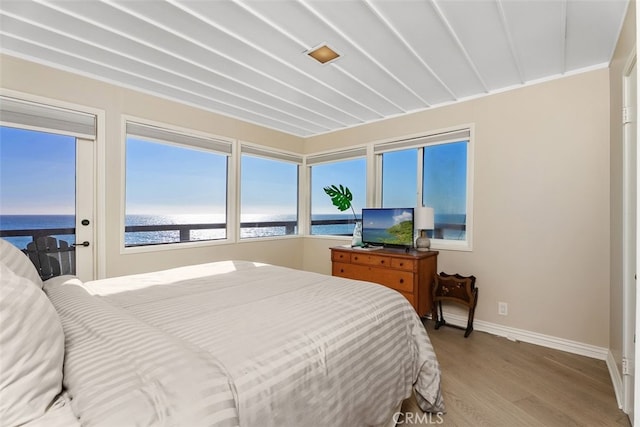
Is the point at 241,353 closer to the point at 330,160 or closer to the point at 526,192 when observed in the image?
the point at 526,192

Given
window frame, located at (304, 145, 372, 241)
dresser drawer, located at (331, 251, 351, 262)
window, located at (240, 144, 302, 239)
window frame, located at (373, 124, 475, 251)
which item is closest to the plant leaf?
window frame, located at (304, 145, 372, 241)

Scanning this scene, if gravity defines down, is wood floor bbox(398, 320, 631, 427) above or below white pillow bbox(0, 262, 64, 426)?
below

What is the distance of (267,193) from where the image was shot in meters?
4.57

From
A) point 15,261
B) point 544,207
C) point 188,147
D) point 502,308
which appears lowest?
point 502,308

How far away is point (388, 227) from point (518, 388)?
6.02 feet

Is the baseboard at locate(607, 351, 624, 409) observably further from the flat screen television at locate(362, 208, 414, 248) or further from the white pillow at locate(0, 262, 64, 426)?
the white pillow at locate(0, 262, 64, 426)

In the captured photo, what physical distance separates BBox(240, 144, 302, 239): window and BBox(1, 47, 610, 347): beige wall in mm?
964

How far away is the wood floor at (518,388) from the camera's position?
5.64 ft

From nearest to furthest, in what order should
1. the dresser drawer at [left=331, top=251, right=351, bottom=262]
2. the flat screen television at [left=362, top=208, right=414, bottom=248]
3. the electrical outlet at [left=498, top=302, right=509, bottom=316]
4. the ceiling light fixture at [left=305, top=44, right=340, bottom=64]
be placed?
1. the ceiling light fixture at [left=305, top=44, right=340, bottom=64]
2. the electrical outlet at [left=498, top=302, right=509, bottom=316]
3. the flat screen television at [left=362, top=208, right=414, bottom=248]
4. the dresser drawer at [left=331, top=251, right=351, bottom=262]

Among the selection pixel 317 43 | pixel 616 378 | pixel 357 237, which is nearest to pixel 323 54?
pixel 317 43

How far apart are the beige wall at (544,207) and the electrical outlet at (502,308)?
4 centimetres

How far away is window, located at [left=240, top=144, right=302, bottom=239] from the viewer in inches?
163

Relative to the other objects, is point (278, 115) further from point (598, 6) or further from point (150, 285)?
point (598, 6)

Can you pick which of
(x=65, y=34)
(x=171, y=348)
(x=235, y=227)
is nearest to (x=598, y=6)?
(x=171, y=348)
